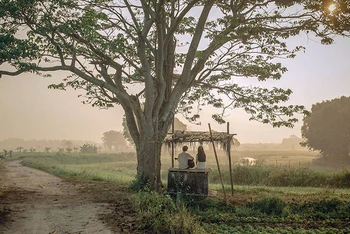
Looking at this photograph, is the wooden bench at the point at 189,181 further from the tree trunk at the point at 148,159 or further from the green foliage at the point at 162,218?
the green foliage at the point at 162,218

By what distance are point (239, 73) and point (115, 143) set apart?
11920 cm

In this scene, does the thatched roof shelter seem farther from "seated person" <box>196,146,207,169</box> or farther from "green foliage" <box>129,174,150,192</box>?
"green foliage" <box>129,174,150,192</box>

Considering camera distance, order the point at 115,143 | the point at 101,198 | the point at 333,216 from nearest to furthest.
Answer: the point at 333,216 → the point at 101,198 → the point at 115,143

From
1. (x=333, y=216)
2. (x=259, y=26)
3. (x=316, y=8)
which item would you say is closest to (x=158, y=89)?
(x=259, y=26)

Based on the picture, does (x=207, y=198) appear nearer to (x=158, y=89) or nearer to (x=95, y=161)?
(x=158, y=89)

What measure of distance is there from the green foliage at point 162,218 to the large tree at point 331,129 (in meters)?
46.5

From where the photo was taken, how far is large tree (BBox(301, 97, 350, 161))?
1895 inches

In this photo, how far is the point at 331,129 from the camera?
160ft

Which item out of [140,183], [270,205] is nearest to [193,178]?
[140,183]

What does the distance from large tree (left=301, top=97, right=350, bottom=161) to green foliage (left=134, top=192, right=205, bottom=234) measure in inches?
1831

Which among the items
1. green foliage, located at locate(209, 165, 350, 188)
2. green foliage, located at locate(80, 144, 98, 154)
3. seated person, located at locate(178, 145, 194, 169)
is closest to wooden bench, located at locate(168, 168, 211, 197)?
seated person, located at locate(178, 145, 194, 169)

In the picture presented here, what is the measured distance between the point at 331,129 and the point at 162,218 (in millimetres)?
48091

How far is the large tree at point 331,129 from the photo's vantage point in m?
48.1

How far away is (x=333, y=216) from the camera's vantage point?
11547mm
